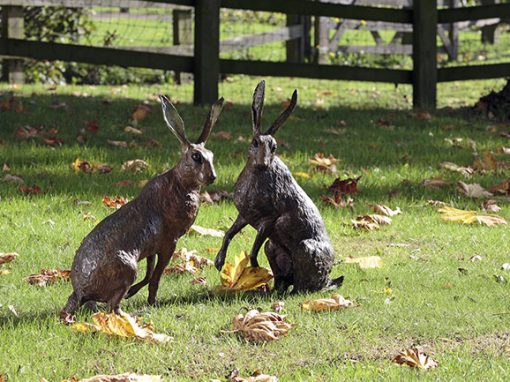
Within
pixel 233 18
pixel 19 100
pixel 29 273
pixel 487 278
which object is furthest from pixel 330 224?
pixel 233 18

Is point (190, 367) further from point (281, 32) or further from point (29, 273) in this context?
point (281, 32)

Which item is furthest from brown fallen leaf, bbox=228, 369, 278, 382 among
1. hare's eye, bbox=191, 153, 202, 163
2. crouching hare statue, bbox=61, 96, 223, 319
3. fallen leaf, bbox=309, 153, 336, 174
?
fallen leaf, bbox=309, 153, 336, 174

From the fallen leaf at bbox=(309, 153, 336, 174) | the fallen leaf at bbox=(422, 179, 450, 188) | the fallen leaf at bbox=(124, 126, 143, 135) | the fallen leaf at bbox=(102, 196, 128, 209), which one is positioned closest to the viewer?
the fallen leaf at bbox=(102, 196, 128, 209)

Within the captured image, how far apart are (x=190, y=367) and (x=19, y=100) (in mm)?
7012

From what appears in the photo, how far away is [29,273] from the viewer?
17.5 ft

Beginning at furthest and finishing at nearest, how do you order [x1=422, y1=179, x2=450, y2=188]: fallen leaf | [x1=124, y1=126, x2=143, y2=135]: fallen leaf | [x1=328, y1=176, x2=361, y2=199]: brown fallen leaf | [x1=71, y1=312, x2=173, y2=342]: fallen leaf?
[x1=124, y1=126, x2=143, y2=135]: fallen leaf
[x1=422, y1=179, x2=450, y2=188]: fallen leaf
[x1=328, y1=176, x2=361, y2=199]: brown fallen leaf
[x1=71, y1=312, x2=173, y2=342]: fallen leaf

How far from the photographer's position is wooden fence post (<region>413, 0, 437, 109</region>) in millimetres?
11484

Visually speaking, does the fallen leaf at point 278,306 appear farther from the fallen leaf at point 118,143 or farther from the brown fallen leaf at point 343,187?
the fallen leaf at point 118,143

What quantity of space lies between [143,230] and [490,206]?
336 cm

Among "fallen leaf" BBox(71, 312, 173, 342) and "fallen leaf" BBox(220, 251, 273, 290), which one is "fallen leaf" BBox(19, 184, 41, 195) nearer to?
"fallen leaf" BBox(220, 251, 273, 290)

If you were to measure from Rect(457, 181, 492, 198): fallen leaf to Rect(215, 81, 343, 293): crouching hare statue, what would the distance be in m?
2.62

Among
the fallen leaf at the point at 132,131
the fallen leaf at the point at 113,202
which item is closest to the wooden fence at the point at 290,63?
the fallen leaf at the point at 132,131

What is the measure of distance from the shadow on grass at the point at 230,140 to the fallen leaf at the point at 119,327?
2.87m

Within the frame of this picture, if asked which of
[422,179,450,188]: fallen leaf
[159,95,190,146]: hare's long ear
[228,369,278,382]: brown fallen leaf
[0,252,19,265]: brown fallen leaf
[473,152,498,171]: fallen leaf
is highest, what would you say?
[159,95,190,146]: hare's long ear
